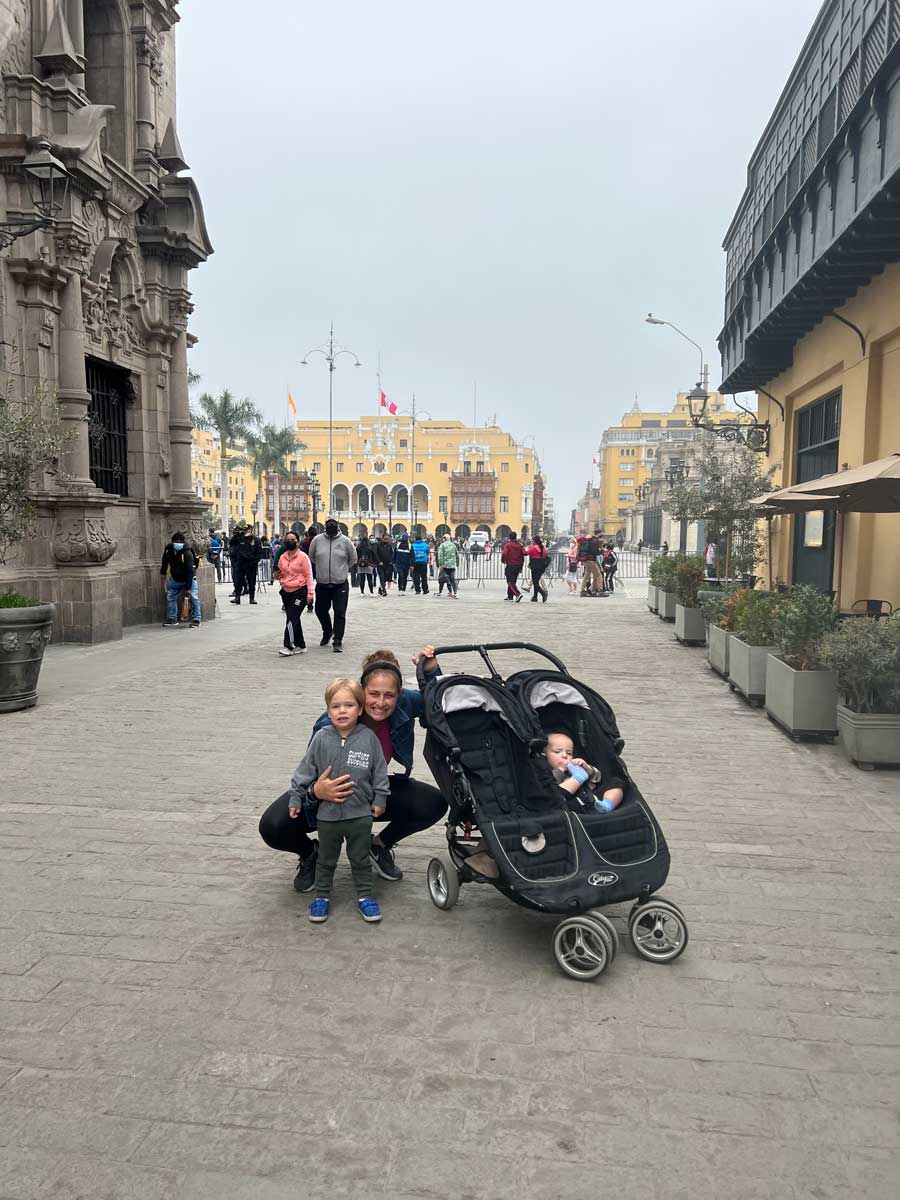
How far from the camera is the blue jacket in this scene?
452 centimetres

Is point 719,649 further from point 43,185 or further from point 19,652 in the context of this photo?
point 43,185

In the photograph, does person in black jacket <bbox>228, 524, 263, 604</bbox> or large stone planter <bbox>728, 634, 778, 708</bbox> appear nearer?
large stone planter <bbox>728, 634, 778, 708</bbox>

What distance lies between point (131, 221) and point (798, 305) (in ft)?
37.7

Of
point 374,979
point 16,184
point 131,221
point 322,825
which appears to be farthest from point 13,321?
point 374,979

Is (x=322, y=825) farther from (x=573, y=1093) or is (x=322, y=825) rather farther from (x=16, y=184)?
(x=16, y=184)

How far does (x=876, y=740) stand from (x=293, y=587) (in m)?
7.85

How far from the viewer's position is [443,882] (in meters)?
4.28

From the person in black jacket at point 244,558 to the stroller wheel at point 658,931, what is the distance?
1887cm

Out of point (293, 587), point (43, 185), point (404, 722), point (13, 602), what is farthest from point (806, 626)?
point (43, 185)

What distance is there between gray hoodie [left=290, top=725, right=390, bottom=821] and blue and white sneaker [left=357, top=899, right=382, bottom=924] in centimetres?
41

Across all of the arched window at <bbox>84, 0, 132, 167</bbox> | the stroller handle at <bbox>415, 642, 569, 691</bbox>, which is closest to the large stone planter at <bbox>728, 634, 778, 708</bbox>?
the stroller handle at <bbox>415, 642, 569, 691</bbox>

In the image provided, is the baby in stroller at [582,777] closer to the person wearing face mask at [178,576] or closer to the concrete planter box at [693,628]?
the concrete planter box at [693,628]

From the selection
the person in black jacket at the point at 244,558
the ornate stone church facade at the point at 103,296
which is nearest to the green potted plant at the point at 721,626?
the ornate stone church facade at the point at 103,296

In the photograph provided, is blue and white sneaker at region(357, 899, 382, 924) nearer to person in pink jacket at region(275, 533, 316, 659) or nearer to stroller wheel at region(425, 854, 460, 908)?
stroller wheel at region(425, 854, 460, 908)
